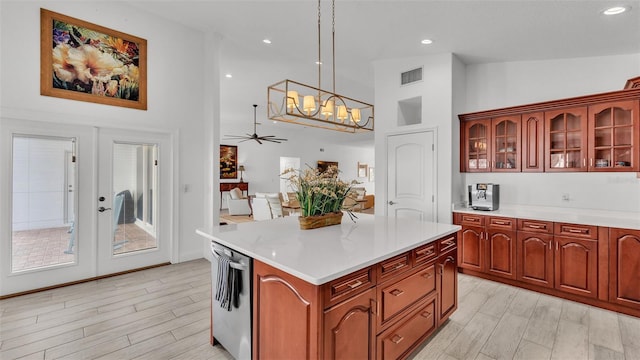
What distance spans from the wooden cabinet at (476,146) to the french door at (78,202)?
4.31m

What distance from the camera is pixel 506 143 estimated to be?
3867mm

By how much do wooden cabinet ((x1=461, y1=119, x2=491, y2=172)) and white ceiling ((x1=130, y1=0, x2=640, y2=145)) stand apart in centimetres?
94

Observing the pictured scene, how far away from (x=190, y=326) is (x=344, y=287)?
69.6 inches

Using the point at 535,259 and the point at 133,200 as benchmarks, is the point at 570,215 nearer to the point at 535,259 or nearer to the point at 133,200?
the point at 535,259

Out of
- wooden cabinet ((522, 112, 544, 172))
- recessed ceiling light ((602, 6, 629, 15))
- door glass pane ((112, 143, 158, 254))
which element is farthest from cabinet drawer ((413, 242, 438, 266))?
door glass pane ((112, 143, 158, 254))

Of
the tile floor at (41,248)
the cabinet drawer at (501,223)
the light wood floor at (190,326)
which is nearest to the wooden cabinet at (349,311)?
the light wood floor at (190,326)

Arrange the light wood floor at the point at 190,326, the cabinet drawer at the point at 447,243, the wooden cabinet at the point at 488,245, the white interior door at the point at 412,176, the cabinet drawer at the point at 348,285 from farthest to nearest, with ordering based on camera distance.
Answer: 1. the white interior door at the point at 412,176
2. the wooden cabinet at the point at 488,245
3. the cabinet drawer at the point at 447,243
4. the light wood floor at the point at 190,326
5. the cabinet drawer at the point at 348,285

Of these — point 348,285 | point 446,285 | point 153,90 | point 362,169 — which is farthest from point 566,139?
point 362,169

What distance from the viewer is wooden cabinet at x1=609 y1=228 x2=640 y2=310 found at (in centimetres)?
266

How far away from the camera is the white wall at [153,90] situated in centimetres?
304

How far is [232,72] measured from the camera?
18.3ft

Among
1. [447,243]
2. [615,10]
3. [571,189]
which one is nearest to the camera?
[447,243]

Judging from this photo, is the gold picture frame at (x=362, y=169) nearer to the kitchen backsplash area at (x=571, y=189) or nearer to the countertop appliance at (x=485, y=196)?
the kitchen backsplash area at (x=571, y=189)

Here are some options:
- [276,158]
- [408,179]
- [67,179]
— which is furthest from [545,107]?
[276,158]
